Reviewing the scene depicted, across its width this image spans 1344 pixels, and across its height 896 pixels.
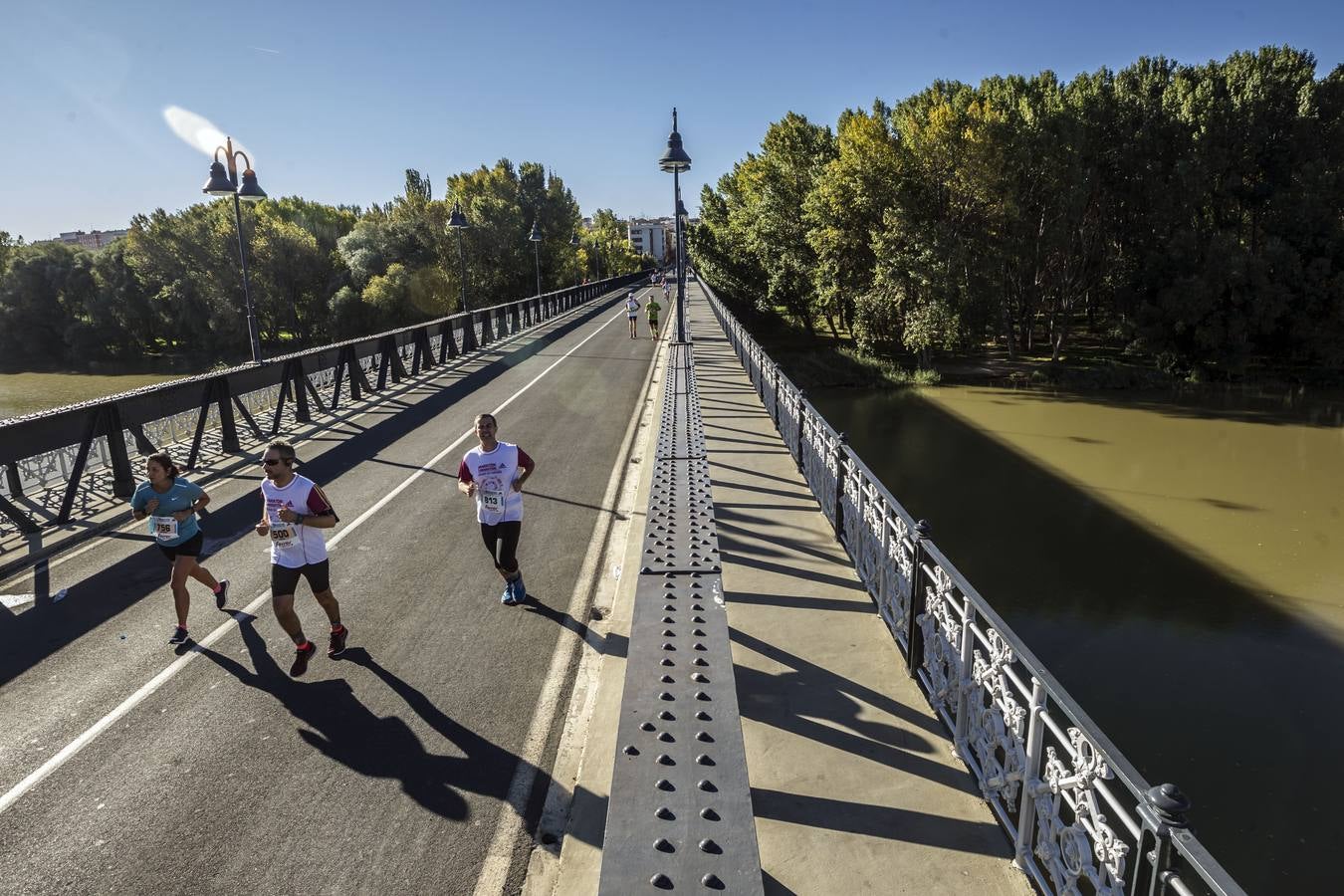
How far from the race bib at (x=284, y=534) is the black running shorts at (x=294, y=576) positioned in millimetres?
170

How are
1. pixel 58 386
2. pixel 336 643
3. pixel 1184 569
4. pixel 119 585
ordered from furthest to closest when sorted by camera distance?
pixel 58 386
pixel 1184 569
pixel 119 585
pixel 336 643

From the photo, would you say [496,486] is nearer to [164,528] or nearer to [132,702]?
[164,528]

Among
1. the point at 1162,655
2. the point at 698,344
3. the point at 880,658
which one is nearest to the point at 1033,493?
the point at 1162,655

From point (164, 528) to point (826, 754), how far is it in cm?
560

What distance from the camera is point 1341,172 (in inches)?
1259

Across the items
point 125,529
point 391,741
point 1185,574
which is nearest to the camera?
point 391,741

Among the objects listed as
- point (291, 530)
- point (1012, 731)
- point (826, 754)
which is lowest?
point (826, 754)

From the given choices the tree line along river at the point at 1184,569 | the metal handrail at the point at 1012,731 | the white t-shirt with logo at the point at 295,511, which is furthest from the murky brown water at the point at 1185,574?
the white t-shirt with logo at the point at 295,511

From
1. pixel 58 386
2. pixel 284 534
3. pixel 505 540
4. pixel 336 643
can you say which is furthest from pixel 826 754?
pixel 58 386

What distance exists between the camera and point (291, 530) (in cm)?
594

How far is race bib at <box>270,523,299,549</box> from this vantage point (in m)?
5.92

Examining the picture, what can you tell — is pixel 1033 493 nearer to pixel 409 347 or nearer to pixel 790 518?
pixel 790 518

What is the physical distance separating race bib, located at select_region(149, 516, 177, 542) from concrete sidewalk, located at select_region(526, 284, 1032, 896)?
12.2 feet

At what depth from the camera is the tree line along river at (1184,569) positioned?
27.7 ft
